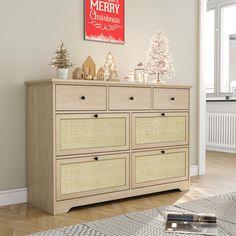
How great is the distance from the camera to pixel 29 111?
3.20 meters

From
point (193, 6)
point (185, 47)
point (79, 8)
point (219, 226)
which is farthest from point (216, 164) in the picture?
point (219, 226)

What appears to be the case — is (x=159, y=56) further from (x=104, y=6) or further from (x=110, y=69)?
(x=104, y=6)

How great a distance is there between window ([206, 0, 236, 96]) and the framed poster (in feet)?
10.7

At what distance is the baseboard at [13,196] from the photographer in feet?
10.3

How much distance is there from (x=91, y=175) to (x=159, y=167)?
28.6 inches

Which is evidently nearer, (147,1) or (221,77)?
(147,1)

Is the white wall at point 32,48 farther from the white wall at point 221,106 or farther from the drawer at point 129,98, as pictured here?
the white wall at point 221,106

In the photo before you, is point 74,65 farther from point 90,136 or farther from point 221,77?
point 221,77

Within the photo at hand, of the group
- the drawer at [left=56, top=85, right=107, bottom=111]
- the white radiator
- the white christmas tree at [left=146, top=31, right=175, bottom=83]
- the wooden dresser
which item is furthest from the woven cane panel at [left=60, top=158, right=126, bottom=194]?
the white radiator

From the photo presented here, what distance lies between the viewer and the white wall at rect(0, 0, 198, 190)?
315cm

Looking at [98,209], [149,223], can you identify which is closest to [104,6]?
[98,209]

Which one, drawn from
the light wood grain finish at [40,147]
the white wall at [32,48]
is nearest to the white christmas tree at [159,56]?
the white wall at [32,48]

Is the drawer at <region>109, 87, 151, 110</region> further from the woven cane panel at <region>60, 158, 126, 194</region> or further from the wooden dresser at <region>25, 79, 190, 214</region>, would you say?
the woven cane panel at <region>60, 158, 126, 194</region>

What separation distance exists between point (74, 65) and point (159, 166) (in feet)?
3.89
